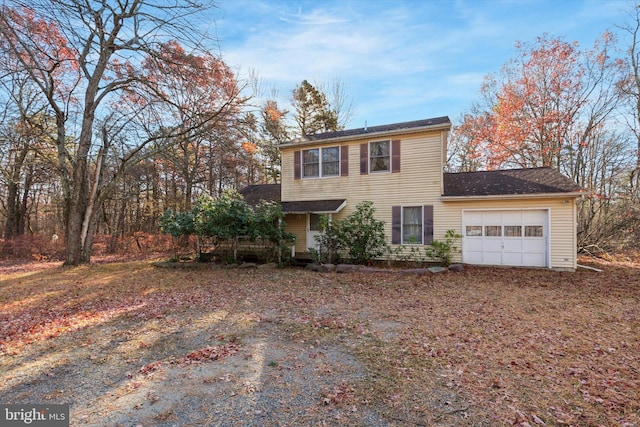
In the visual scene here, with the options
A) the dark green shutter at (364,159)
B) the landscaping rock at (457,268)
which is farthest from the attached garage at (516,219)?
the dark green shutter at (364,159)

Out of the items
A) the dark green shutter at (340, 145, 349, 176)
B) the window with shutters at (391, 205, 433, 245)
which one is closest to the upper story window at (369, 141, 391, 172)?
the dark green shutter at (340, 145, 349, 176)

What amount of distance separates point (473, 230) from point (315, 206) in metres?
5.84

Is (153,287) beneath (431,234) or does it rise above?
beneath

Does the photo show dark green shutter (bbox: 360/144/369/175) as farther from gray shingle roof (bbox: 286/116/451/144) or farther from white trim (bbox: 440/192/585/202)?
white trim (bbox: 440/192/585/202)

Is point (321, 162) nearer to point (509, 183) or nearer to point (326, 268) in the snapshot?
point (326, 268)

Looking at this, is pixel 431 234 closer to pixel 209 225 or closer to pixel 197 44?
pixel 209 225

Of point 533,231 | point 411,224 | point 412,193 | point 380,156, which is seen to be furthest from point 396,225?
point 533,231

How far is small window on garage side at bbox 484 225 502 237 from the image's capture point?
10.7 m

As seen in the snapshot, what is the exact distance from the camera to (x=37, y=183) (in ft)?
61.8

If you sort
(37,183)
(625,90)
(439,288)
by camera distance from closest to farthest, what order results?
(439,288) → (625,90) → (37,183)

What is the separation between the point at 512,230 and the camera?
10.5 m

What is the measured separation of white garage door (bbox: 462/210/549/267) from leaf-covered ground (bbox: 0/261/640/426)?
8.15ft

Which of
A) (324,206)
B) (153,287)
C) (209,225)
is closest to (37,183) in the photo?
(209,225)

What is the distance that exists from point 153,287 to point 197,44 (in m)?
7.30
